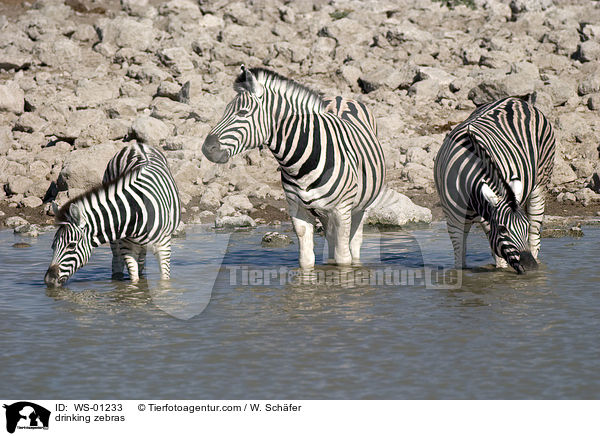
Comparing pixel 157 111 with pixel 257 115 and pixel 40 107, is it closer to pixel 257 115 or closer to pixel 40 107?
pixel 40 107

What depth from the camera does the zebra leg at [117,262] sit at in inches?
392

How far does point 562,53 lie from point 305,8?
7555 millimetres

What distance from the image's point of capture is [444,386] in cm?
623

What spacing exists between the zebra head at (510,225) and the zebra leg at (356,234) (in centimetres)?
206

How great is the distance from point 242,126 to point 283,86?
769mm

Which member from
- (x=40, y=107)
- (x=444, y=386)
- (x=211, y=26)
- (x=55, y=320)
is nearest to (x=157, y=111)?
(x=40, y=107)

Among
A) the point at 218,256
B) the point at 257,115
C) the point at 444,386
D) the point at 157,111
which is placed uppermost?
the point at 157,111

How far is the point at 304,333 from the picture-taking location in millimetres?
7625

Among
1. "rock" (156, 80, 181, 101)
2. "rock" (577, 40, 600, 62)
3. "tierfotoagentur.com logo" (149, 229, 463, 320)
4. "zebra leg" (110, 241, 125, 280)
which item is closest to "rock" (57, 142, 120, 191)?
"tierfotoagentur.com logo" (149, 229, 463, 320)

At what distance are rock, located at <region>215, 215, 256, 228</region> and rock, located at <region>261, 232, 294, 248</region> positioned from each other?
1.41 m

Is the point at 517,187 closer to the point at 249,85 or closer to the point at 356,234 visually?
the point at 356,234

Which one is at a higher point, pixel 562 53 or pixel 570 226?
pixel 562 53
